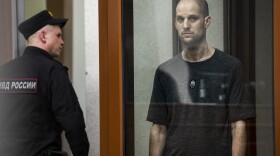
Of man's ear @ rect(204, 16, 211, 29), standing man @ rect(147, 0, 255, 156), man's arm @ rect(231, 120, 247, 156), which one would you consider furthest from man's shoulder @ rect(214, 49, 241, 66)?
man's arm @ rect(231, 120, 247, 156)

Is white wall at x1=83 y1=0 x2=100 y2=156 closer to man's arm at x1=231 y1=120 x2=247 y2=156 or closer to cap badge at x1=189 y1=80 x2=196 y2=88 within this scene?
cap badge at x1=189 y1=80 x2=196 y2=88

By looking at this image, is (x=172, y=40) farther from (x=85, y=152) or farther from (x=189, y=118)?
(x=85, y=152)

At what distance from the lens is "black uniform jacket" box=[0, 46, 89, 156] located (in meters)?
3.21

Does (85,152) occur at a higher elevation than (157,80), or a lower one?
lower

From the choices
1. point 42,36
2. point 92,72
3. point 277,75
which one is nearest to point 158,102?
point 92,72

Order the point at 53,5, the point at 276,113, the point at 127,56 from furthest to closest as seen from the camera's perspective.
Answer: the point at 53,5 < the point at 127,56 < the point at 276,113

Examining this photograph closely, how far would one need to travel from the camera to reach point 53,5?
11.8 ft

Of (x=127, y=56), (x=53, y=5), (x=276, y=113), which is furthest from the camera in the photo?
(x=53, y=5)

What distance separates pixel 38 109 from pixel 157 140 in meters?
0.80

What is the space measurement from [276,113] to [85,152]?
1.24m

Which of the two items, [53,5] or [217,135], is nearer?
[217,135]

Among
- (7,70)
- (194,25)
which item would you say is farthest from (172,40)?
(7,70)

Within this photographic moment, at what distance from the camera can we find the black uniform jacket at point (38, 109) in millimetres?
3207

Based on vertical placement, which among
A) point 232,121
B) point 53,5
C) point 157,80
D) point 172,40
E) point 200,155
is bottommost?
point 200,155
